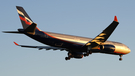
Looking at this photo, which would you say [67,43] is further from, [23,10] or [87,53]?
[23,10]

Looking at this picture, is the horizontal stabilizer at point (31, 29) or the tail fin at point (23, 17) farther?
the tail fin at point (23, 17)

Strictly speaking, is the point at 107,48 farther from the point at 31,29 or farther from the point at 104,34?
the point at 31,29

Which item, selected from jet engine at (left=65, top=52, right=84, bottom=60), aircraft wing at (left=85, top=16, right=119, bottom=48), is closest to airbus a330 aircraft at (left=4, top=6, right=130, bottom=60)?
aircraft wing at (left=85, top=16, right=119, bottom=48)

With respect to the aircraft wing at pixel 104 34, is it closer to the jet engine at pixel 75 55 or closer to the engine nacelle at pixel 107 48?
the engine nacelle at pixel 107 48

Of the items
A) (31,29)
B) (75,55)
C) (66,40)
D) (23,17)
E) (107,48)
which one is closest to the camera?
(31,29)

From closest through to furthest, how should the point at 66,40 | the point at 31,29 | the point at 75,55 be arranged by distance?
1. the point at 31,29
2. the point at 66,40
3. the point at 75,55

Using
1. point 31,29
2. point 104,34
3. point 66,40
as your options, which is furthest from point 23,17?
point 104,34

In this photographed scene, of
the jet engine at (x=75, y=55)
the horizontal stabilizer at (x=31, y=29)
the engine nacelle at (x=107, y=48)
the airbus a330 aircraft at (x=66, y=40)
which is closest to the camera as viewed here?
the horizontal stabilizer at (x=31, y=29)

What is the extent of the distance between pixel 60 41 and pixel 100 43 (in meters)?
6.87

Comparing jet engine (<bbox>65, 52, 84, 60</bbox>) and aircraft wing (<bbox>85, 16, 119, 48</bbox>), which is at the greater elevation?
aircraft wing (<bbox>85, 16, 119, 48</bbox>)

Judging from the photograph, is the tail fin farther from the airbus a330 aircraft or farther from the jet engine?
the jet engine

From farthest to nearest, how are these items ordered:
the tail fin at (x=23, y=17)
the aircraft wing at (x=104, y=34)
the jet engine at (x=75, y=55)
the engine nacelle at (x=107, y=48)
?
the jet engine at (x=75, y=55), the engine nacelle at (x=107, y=48), the tail fin at (x=23, y=17), the aircraft wing at (x=104, y=34)

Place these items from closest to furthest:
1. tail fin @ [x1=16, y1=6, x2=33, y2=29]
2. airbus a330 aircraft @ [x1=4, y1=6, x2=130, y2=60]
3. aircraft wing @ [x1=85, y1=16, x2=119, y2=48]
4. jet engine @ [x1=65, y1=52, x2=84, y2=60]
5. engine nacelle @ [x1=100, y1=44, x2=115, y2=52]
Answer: aircraft wing @ [x1=85, y1=16, x2=119, y2=48] → airbus a330 aircraft @ [x1=4, y1=6, x2=130, y2=60] → tail fin @ [x1=16, y1=6, x2=33, y2=29] → engine nacelle @ [x1=100, y1=44, x2=115, y2=52] → jet engine @ [x1=65, y1=52, x2=84, y2=60]

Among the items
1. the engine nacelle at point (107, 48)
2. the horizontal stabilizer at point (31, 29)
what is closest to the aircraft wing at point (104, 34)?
the engine nacelle at point (107, 48)
